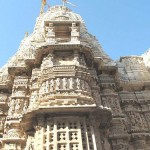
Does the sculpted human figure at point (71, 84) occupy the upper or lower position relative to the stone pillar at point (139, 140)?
upper

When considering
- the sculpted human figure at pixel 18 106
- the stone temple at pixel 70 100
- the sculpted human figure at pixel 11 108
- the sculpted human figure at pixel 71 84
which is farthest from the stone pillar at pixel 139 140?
the sculpted human figure at pixel 11 108

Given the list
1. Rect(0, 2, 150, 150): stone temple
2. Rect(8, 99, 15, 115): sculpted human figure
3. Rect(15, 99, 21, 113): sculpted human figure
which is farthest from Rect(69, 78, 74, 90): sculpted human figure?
Rect(8, 99, 15, 115): sculpted human figure

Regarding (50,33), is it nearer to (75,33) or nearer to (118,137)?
(75,33)

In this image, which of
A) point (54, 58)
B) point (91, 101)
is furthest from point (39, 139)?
point (54, 58)

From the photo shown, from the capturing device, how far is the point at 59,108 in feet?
36.9

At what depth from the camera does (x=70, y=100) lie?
12.0m

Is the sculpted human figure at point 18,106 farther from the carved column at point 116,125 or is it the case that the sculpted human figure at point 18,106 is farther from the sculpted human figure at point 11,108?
the carved column at point 116,125

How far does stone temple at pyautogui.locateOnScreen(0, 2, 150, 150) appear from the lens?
36.8 ft

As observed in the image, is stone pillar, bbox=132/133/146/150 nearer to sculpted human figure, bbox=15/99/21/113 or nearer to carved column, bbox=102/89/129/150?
carved column, bbox=102/89/129/150

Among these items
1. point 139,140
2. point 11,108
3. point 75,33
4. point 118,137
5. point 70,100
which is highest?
point 75,33

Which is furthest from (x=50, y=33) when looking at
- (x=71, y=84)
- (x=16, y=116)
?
(x=16, y=116)

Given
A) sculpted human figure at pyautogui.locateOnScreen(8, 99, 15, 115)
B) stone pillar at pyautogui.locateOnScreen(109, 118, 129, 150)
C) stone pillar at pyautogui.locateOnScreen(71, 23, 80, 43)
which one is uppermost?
stone pillar at pyautogui.locateOnScreen(71, 23, 80, 43)

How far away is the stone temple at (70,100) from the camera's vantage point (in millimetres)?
11211

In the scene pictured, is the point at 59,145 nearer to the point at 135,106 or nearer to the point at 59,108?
the point at 59,108
